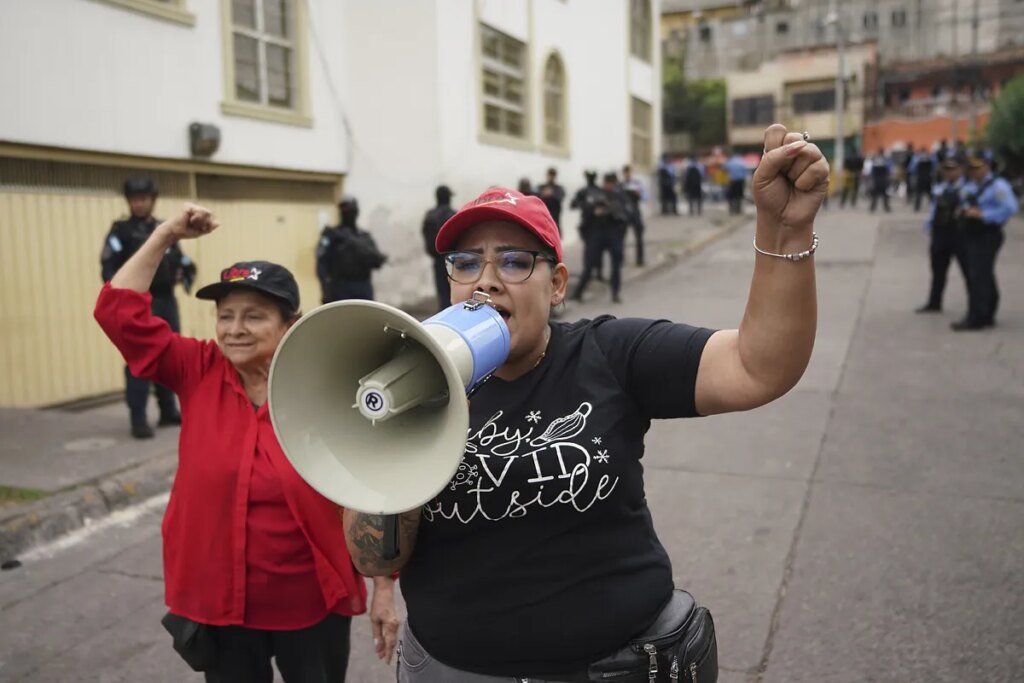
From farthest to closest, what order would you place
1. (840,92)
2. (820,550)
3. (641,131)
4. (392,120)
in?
(840,92) < (641,131) < (392,120) < (820,550)

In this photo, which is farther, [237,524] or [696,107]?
[696,107]

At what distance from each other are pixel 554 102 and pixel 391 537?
17531 mm

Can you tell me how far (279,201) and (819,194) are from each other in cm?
1060

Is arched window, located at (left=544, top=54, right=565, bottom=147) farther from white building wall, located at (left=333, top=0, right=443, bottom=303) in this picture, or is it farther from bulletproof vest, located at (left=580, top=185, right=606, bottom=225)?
bulletproof vest, located at (left=580, top=185, right=606, bottom=225)

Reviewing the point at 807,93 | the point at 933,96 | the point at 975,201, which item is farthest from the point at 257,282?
the point at 933,96

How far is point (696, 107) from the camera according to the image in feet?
177

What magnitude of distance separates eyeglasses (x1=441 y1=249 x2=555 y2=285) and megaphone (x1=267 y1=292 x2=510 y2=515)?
0.42 ft

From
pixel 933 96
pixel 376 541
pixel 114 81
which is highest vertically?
pixel 933 96

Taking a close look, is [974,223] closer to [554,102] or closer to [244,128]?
[244,128]

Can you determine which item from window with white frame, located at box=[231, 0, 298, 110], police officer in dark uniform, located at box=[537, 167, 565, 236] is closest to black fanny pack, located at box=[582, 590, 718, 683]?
window with white frame, located at box=[231, 0, 298, 110]

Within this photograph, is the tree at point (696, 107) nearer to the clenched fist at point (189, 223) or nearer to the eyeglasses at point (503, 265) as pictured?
the clenched fist at point (189, 223)

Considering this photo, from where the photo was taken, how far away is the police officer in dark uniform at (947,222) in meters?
9.64

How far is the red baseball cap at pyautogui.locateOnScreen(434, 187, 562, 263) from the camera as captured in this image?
1.69m

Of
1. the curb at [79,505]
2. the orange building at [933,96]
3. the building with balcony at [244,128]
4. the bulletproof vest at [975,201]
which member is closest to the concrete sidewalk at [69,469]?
the curb at [79,505]
